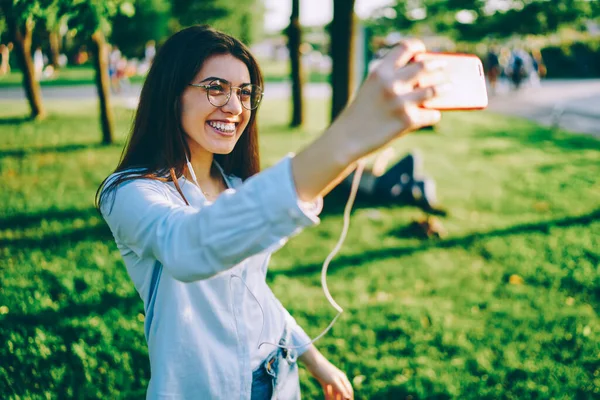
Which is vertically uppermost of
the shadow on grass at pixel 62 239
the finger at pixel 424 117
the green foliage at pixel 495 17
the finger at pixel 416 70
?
the green foliage at pixel 495 17

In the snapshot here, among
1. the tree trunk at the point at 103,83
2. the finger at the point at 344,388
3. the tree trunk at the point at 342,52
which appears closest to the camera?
the finger at the point at 344,388

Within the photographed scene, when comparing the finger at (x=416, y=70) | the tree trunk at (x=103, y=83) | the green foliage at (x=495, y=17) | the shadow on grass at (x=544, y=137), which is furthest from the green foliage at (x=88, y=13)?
the green foliage at (x=495, y=17)

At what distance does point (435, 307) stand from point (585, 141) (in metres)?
8.88

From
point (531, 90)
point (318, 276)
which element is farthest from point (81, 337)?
point (531, 90)

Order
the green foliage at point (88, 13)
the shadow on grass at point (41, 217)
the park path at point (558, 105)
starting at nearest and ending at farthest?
1. the green foliage at point (88, 13)
2. the shadow on grass at point (41, 217)
3. the park path at point (558, 105)

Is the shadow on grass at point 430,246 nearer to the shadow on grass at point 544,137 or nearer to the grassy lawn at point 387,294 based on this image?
the grassy lawn at point 387,294

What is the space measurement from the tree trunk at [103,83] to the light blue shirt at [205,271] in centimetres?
818

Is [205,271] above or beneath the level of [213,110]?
beneath

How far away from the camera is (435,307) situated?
13.0ft

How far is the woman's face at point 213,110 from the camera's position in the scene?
1351 millimetres

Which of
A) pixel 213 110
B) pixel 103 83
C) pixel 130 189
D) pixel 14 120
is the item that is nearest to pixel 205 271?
pixel 130 189

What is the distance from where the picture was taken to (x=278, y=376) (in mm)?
1576

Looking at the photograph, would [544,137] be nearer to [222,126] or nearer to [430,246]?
[430,246]

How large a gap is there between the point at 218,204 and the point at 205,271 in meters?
0.14
